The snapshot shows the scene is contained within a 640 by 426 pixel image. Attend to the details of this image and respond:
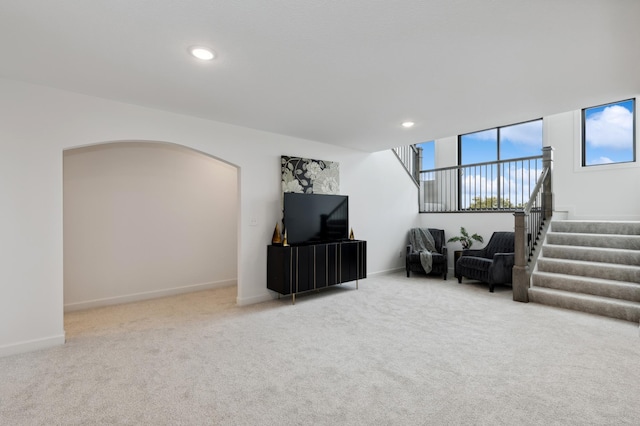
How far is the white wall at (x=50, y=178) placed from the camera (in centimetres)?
291

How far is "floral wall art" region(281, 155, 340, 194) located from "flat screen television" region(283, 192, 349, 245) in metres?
0.23

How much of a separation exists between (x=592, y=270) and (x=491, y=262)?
126 cm

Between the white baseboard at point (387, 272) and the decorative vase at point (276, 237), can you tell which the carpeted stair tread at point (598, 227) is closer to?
the white baseboard at point (387, 272)

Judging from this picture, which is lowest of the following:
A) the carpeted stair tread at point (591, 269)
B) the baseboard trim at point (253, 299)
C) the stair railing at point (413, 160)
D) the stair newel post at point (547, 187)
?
the baseboard trim at point (253, 299)

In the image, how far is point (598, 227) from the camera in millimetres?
4918

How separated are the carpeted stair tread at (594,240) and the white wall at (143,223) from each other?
551 centimetres

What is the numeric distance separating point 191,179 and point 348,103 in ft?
10.1

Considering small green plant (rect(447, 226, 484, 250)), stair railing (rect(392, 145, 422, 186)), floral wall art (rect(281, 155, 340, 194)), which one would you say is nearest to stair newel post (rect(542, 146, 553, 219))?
small green plant (rect(447, 226, 484, 250))

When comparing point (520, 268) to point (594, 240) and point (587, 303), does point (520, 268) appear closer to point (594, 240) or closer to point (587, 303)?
point (587, 303)

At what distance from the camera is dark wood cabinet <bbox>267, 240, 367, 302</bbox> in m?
4.38

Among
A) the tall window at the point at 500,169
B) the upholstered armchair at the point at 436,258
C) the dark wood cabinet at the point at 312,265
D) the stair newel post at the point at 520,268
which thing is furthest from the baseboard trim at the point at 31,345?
the tall window at the point at 500,169

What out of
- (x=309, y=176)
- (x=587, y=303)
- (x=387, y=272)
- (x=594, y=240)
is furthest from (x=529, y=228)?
(x=309, y=176)

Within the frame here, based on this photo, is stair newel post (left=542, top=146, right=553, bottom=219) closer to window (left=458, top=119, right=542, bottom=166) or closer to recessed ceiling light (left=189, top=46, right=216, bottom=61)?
window (left=458, top=119, right=542, bottom=166)

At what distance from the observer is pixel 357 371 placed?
251 centimetres
